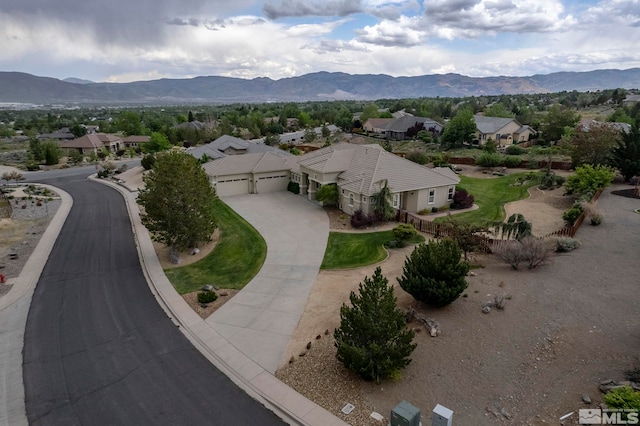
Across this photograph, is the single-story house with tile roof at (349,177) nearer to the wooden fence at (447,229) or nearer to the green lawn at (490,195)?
the wooden fence at (447,229)

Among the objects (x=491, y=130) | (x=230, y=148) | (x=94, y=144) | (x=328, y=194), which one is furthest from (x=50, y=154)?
(x=491, y=130)

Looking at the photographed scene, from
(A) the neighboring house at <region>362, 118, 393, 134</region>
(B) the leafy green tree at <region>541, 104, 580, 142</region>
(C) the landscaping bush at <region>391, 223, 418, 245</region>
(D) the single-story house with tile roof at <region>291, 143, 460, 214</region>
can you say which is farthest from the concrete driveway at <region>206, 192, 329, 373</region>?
(A) the neighboring house at <region>362, 118, 393, 134</region>

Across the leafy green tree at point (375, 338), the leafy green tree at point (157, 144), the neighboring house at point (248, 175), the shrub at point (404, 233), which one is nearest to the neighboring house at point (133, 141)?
the leafy green tree at point (157, 144)

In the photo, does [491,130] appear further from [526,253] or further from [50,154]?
[50,154]

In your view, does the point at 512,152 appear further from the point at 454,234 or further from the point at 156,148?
the point at 156,148

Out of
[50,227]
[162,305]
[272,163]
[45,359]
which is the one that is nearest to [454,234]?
[162,305]

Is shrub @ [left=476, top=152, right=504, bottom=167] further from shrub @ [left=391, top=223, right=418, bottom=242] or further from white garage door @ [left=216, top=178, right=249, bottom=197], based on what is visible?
shrub @ [left=391, top=223, right=418, bottom=242]
